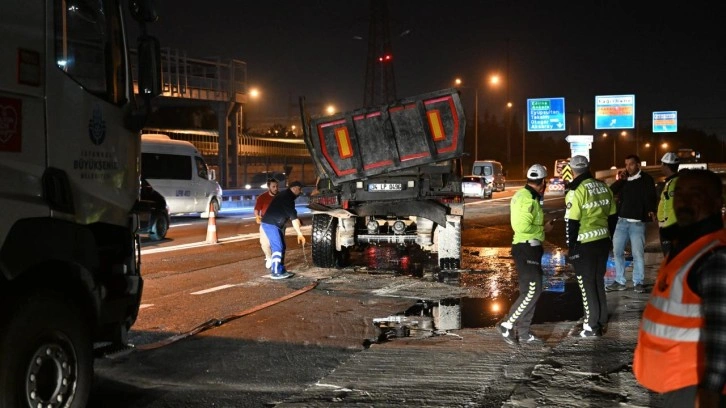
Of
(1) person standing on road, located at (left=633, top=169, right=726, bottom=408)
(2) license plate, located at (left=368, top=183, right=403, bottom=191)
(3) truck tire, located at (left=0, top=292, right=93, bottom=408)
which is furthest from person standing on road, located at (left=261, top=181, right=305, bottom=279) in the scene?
(1) person standing on road, located at (left=633, top=169, right=726, bottom=408)

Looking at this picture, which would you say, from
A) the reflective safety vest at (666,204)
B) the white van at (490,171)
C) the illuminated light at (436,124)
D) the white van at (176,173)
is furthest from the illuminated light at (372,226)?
the white van at (490,171)

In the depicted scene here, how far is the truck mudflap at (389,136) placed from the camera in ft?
38.4

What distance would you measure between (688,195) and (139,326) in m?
6.44

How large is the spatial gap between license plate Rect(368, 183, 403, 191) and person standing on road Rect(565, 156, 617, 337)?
5053 millimetres

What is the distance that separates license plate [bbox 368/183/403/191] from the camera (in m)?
12.1

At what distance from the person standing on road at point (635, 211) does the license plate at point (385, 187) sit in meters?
3.52

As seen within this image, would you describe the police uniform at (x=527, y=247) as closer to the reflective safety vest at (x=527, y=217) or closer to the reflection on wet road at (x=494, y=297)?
the reflective safety vest at (x=527, y=217)

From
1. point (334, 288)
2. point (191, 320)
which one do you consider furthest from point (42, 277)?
point (334, 288)

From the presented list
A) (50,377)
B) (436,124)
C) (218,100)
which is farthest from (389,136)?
(218,100)

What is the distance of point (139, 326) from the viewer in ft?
27.0

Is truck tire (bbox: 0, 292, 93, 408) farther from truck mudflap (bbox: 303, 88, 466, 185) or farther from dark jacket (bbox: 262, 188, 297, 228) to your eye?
truck mudflap (bbox: 303, 88, 466, 185)

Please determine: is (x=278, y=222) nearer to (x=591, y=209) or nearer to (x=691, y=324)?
(x=591, y=209)

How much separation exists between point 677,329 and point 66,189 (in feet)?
11.8

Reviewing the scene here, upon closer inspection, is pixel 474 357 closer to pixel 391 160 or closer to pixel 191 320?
pixel 191 320
